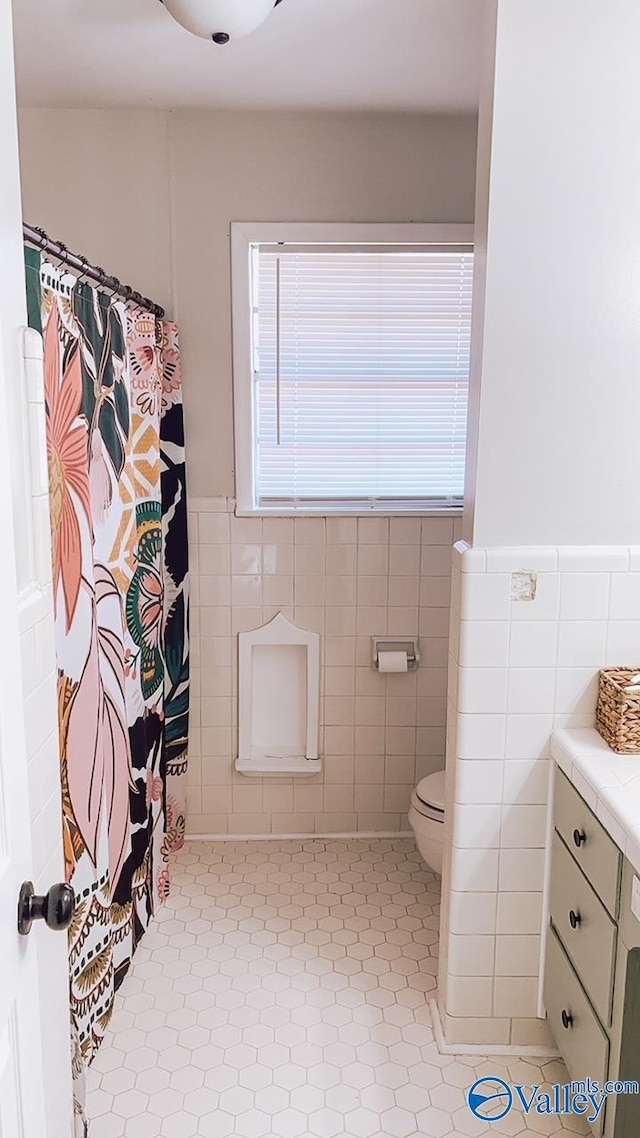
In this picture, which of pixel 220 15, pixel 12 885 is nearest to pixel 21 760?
pixel 12 885

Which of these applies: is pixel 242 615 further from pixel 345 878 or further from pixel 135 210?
pixel 135 210

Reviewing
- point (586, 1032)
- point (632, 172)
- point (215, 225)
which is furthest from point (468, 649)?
point (215, 225)

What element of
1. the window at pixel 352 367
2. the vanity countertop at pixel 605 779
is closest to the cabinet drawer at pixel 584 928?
the vanity countertop at pixel 605 779

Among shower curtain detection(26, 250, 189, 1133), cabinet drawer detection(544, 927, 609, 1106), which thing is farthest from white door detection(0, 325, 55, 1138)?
cabinet drawer detection(544, 927, 609, 1106)

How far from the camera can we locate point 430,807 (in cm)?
264

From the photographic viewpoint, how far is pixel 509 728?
78.8 inches

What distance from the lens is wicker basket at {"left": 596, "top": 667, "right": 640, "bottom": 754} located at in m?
1.85

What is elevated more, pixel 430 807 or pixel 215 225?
pixel 215 225

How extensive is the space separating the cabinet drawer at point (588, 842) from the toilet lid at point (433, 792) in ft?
2.17

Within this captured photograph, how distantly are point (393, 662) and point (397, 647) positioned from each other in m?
0.09

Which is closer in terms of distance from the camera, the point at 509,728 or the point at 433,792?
the point at 509,728

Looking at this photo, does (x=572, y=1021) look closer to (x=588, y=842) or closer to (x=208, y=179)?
(x=588, y=842)

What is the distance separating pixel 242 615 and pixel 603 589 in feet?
4.62

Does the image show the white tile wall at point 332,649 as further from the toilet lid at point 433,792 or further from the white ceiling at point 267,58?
the white ceiling at point 267,58
